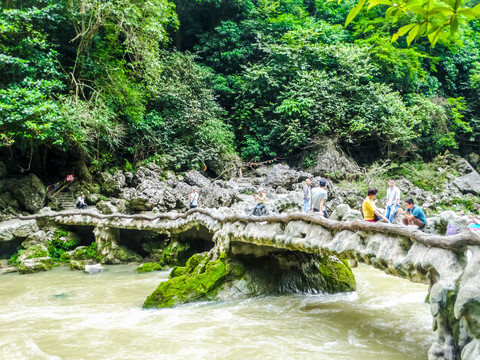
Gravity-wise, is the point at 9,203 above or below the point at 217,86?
below

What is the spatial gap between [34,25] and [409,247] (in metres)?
16.1

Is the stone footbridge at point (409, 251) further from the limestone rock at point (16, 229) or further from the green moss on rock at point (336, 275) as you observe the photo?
the limestone rock at point (16, 229)

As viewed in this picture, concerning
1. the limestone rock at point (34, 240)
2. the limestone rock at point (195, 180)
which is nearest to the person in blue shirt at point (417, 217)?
the limestone rock at point (195, 180)

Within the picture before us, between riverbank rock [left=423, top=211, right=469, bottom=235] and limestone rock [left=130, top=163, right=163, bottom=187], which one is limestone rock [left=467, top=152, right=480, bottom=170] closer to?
limestone rock [left=130, top=163, right=163, bottom=187]

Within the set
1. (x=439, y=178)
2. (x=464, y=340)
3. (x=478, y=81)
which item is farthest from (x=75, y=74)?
(x=478, y=81)

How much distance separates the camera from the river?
525cm

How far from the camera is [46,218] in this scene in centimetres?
1461

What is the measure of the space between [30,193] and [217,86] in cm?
1204

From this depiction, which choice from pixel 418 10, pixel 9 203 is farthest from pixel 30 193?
pixel 418 10

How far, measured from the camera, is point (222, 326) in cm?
627

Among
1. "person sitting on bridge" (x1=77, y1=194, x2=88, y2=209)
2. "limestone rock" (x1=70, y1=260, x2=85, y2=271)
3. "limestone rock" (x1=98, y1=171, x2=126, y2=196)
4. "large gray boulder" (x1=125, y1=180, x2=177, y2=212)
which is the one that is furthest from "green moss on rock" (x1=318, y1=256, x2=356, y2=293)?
"limestone rock" (x1=98, y1=171, x2=126, y2=196)

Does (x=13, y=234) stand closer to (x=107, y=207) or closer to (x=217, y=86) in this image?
(x=107, y=207)

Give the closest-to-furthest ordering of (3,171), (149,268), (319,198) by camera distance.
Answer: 1. (319,198)
2. (149,268)
3. (3,171)

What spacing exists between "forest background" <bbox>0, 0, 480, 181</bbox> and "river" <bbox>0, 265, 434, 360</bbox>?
24.5 ft
